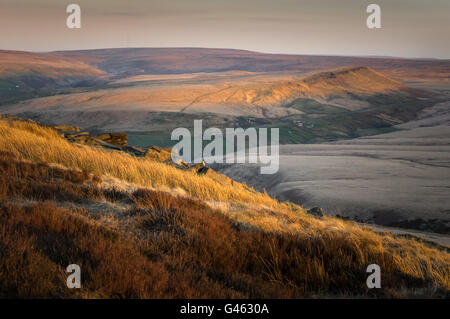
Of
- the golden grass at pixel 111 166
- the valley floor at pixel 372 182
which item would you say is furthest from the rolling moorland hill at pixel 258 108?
the golden grass at pixel 111 166

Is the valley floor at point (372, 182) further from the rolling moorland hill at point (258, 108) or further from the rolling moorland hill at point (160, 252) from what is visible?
the rolling moorland hill at point (258, 108)

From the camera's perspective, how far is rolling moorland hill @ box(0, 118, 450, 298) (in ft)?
11.4

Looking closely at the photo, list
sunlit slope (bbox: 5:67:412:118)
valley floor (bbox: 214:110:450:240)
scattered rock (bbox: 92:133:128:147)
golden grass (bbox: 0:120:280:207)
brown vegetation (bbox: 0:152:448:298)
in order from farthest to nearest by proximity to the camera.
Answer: sunlit slope (bbox: 5:67:412:118) → valley floor (bbox: 214:110:450:240) → scattered rock (bbox: 92:133:128:147) → golden grass (bbox: 0:120:280:207) → brown vegetation (bbox: 0:152:448:298)

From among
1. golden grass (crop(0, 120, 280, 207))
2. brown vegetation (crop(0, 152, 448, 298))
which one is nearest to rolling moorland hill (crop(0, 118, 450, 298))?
brown vegetation (crop(0, 152, 448, 298))

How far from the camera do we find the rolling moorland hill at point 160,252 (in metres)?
3.47

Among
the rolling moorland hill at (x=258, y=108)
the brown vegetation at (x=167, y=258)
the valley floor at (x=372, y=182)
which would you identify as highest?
the rolling moorland hill at (x=258, y=108)

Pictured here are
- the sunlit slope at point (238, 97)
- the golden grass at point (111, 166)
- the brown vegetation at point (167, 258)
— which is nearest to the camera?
the brown vegetation at point (167, 258)

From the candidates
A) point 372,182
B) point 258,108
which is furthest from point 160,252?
point 258,108

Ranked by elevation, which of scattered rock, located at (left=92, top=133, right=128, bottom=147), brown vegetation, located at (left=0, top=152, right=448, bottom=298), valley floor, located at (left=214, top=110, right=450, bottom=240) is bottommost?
valley floor, located at (left=214, top=110, right=450, bottom=240)

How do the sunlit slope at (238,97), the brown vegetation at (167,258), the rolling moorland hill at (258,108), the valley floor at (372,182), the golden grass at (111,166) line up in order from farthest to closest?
the sunlit slope at (238,97) → the rolling moorland hill at (258,108) → the valley floor at (372,182) → the golden grass at (111,166) → the brown vegetation at (167,258)

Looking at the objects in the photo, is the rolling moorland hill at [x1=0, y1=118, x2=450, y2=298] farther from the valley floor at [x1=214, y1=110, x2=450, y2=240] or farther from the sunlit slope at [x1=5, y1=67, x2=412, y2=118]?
the sunlit slope at [x1=5, y1=67, x2=412, y2=118]

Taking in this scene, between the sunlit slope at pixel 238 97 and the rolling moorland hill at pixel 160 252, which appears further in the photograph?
the sunlit slope at pixel 238 97

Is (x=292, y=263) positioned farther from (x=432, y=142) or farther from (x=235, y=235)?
(x=432, y=142)

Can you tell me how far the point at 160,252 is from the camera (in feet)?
14.5
